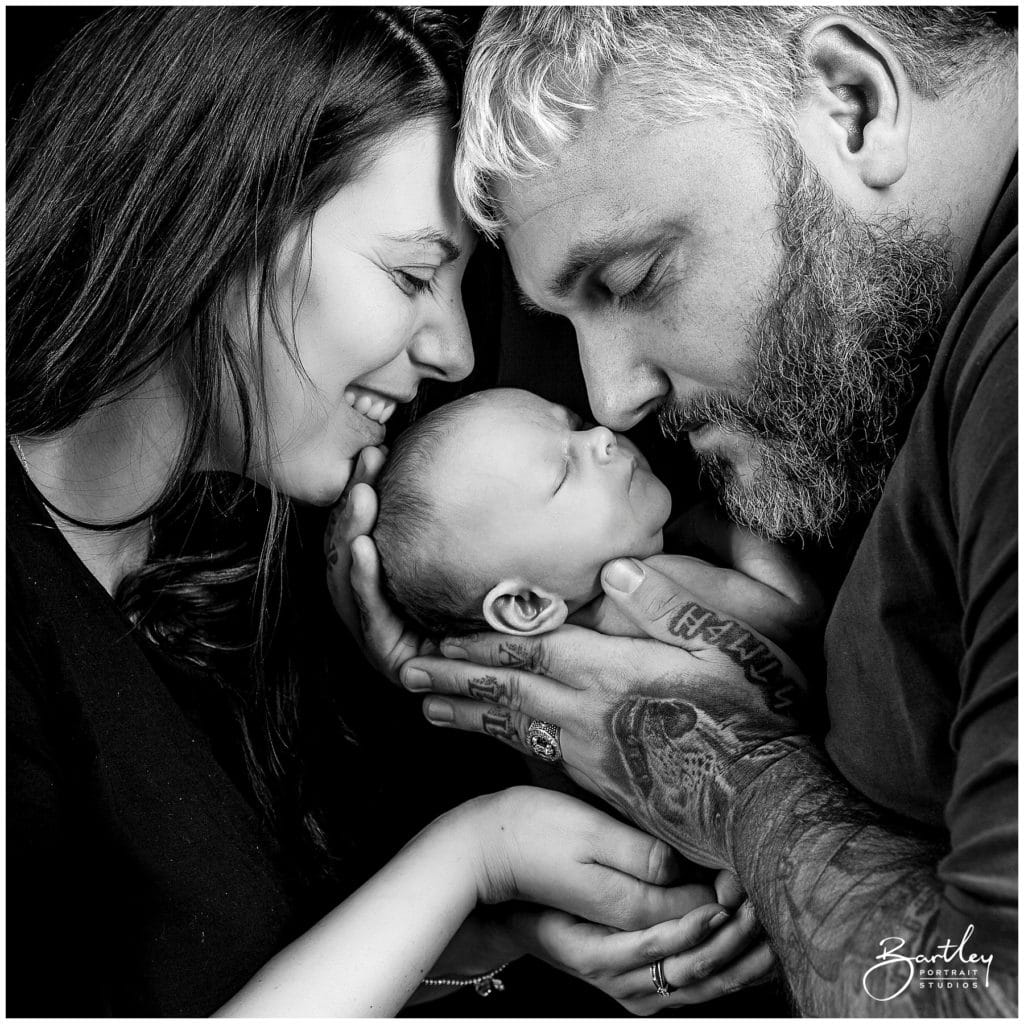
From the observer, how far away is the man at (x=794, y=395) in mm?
1109

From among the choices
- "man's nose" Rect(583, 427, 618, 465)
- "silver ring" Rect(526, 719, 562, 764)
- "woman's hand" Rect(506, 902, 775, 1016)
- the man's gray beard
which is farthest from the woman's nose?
Result: "woman's hand" Rect(506, 902, 775, 1016)

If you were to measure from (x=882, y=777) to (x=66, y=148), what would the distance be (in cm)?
148

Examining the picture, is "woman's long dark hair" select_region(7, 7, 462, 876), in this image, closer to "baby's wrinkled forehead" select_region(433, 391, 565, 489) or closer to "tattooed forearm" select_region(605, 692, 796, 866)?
"baby's wrinkled forehead" select_region(433, 391, 565, 489)

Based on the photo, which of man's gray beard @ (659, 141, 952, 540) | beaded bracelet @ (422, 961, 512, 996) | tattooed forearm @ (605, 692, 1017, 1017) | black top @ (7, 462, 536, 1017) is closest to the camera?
tattooed forearm @ (605, 692, 1017, 1017)

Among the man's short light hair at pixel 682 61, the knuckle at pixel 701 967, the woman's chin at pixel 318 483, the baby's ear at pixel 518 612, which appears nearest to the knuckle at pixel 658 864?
the knuckle at pixel 701 967

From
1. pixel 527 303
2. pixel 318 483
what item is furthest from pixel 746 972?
pixel 527 303

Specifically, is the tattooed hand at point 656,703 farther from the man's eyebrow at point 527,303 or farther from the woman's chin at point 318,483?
the man's eyebrow at point 527,303

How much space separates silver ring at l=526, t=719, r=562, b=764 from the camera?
1.67 m

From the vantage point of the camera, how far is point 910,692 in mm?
1194

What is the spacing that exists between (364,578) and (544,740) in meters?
0.43

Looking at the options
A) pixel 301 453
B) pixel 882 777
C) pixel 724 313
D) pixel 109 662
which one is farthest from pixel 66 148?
pixel 882 777

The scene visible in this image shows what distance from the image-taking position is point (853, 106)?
1.41 metres

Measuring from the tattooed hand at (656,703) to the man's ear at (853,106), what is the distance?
700 millimetres

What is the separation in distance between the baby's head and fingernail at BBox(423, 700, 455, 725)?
6.0 inches
